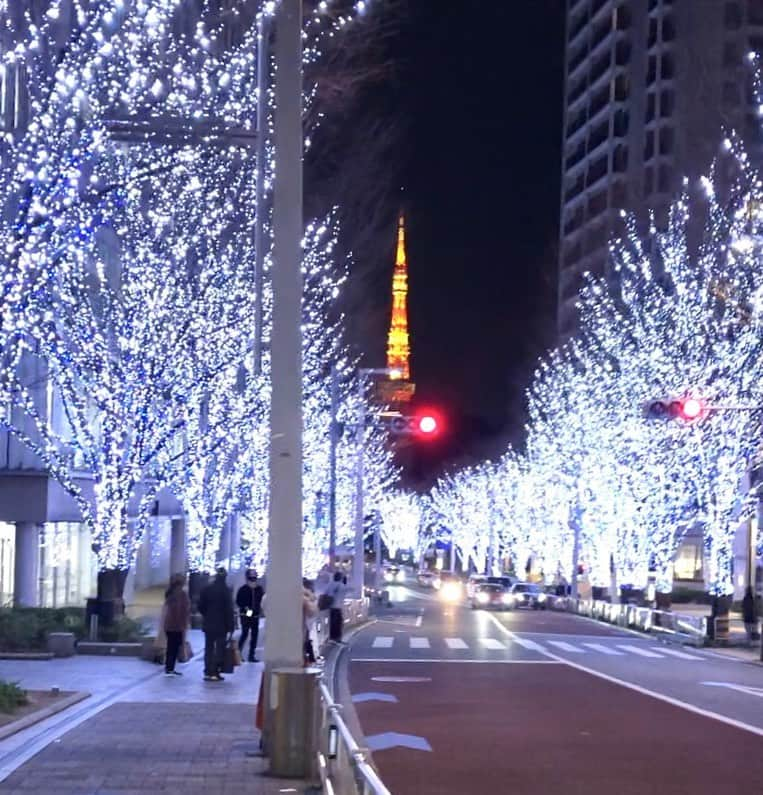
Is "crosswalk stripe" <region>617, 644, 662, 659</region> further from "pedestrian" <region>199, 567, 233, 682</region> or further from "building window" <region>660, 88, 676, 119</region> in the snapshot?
"building window" <region>660, 88, 676, 119</region>

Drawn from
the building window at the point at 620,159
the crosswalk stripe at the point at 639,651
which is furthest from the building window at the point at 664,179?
the crosswalk stripe at the point at 639,651

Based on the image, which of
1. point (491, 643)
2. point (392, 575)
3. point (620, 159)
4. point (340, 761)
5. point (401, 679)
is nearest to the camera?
point (340, 761)

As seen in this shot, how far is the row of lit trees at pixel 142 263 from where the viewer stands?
53.1ft

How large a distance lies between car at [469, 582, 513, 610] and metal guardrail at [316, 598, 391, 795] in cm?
4695

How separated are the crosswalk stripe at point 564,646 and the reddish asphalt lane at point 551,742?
30.1ft

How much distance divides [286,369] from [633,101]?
8876cm

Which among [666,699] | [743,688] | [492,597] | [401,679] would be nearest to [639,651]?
[743,688]

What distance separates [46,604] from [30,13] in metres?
24.4

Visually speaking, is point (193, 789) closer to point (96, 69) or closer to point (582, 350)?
point (96, 69)

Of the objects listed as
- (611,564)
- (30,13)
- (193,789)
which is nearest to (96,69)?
(30,13)

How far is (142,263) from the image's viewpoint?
27609 millimetres

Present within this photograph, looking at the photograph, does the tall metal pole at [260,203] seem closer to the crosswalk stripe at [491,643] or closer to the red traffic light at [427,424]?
the red traffic light at [427,424]

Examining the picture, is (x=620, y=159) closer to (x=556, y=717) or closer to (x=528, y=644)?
(x=528, y=644)

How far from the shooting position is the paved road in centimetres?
1337
